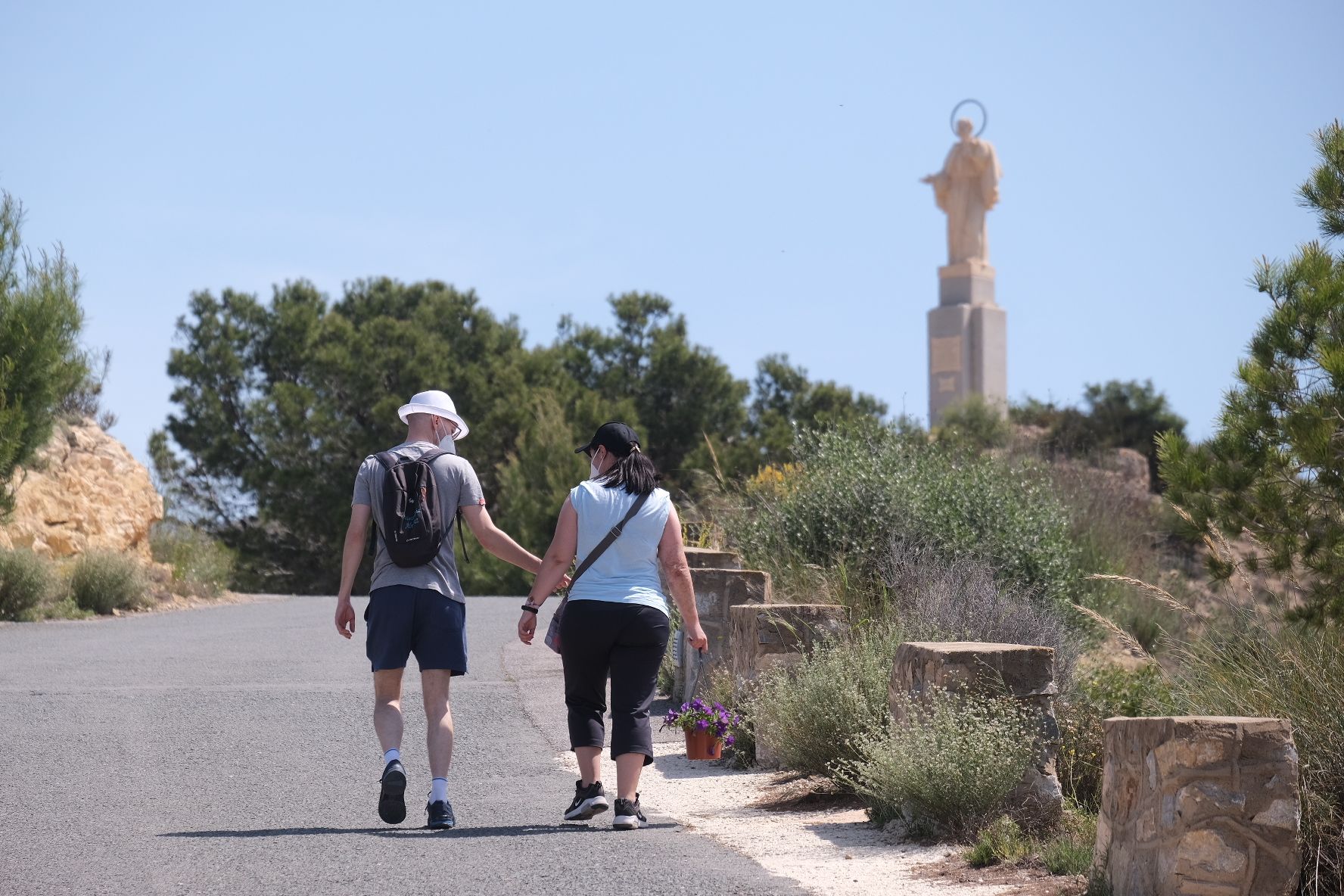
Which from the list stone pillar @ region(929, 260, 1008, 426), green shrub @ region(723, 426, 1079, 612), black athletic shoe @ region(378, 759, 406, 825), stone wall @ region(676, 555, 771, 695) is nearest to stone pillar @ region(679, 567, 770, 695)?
stone wall @ region(676, 555, 771, 695)

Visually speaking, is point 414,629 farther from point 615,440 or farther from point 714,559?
point 714,559

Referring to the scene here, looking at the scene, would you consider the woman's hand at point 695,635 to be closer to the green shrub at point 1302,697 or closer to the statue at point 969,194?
the green shrub at point 1302,697

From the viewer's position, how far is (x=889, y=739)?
21.4 feet

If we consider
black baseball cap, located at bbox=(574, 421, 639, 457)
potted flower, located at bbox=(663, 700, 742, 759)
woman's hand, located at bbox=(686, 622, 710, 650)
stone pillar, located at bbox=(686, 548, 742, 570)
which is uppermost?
black baseball cap, located at bbox=(574, 421, 639, 457)

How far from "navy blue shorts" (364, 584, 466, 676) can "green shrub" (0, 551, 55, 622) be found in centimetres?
1274

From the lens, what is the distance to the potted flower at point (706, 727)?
8.53 meters

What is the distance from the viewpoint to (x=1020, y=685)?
644 cm

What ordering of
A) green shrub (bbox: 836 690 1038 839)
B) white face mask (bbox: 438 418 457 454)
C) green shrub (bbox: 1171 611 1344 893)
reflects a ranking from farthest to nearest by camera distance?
white face mask (bbox: 438 418 457 454), green shrub (bbox: 836 690 1038 839), green shrub (bbox: 1171 611 1344 893)

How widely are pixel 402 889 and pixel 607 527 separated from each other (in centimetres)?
189

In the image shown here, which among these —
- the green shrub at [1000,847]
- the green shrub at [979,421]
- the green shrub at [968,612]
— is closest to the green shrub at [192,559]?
the green shrub at [968,612]

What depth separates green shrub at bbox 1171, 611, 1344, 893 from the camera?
5238 millimetres

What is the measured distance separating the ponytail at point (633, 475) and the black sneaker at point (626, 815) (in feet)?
4.40

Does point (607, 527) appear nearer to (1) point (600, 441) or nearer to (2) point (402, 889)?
(1) point (600, 441)

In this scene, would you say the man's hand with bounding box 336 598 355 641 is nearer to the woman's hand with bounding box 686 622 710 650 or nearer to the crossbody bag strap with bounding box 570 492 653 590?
the crossbody bag strap with bounding box 570 492 653 590
